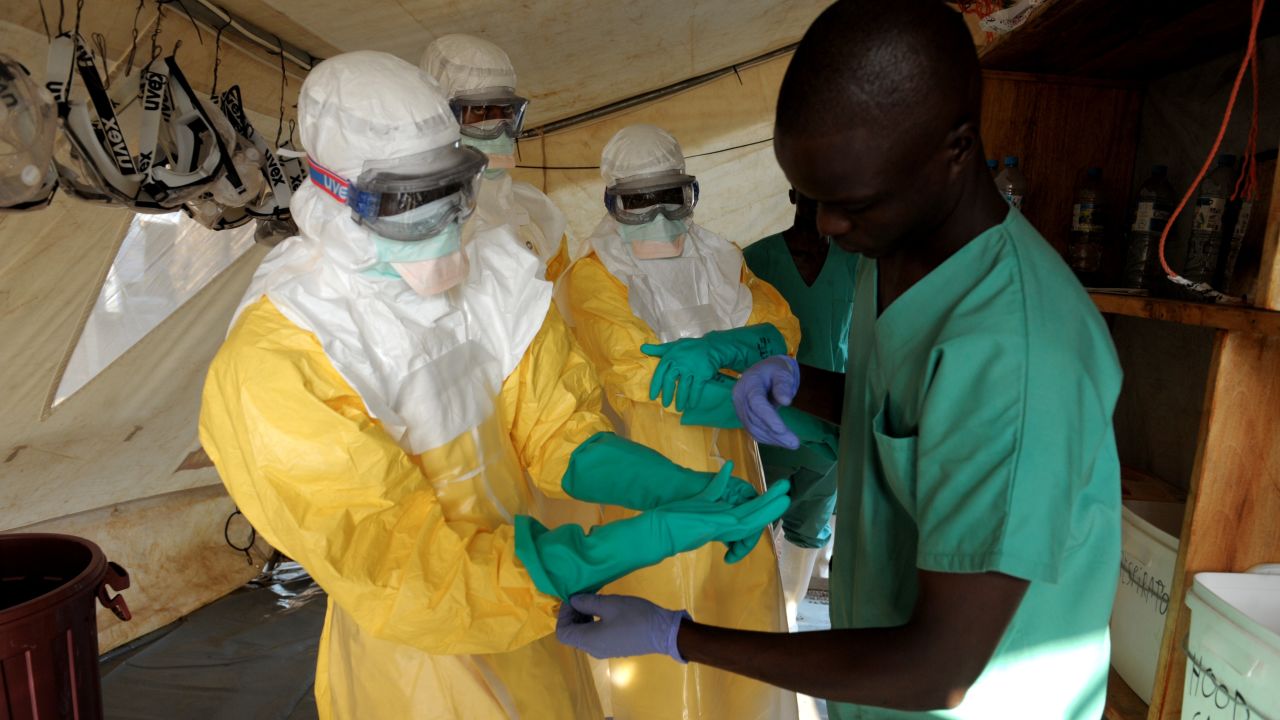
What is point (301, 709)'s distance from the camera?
276cm

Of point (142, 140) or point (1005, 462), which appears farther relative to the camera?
point (142, 140)

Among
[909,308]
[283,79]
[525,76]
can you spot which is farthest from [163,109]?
[909,308]

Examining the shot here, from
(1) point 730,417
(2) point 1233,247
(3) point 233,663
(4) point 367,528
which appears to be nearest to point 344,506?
(4) point 367,528

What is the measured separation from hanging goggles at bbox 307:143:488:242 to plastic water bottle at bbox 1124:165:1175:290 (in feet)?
4.76

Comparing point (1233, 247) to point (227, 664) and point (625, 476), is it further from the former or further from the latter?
point (227, 664)

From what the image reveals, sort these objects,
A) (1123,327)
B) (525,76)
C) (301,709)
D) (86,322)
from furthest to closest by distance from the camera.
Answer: (525,76), (301,709), (86,322), (1123,327)

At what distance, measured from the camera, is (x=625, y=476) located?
1.38m

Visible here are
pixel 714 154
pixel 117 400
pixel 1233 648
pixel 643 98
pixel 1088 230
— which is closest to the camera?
pixel 1233 648

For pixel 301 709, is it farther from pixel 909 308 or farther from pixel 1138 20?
pixel 1138 20

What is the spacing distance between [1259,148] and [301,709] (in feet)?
10.3

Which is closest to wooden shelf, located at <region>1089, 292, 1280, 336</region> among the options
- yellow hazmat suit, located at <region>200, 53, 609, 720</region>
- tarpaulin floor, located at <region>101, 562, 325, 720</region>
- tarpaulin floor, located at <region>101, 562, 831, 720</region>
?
yellow hazmat suit, located at <region>200, 53, 609, 720</region>

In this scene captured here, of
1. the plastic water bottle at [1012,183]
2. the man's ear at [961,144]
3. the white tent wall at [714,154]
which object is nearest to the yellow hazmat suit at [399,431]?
the man's ear at [961,144]

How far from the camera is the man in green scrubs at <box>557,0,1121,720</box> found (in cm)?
76

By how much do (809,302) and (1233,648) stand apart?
154cm
